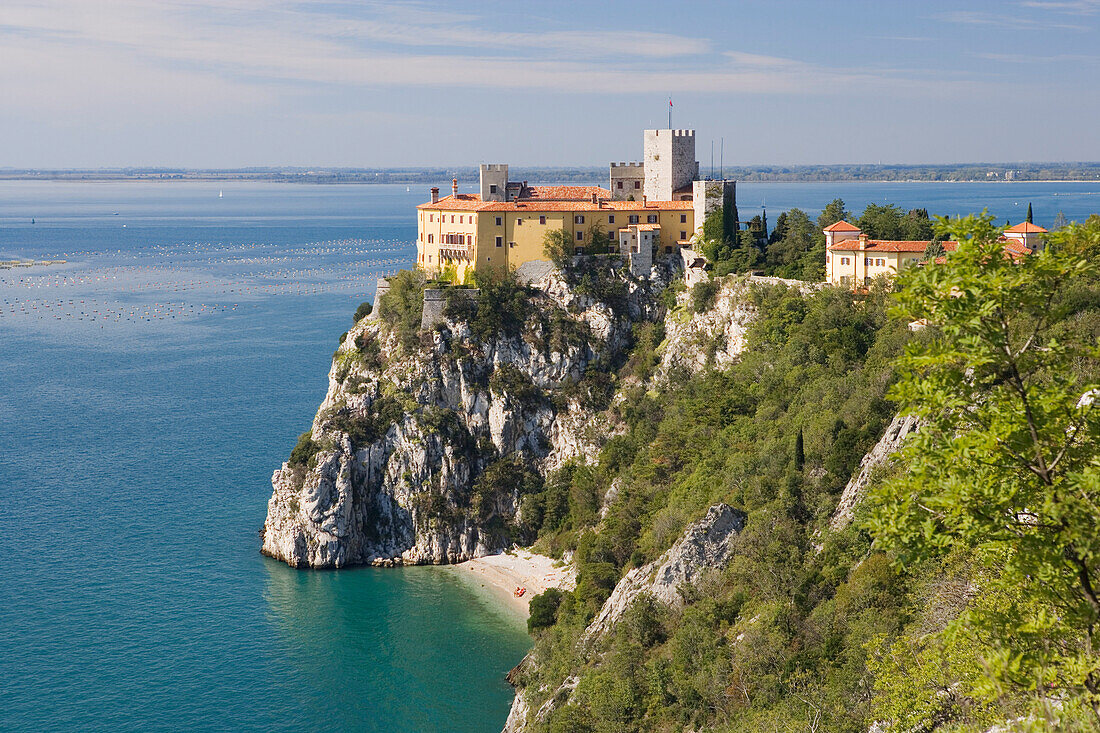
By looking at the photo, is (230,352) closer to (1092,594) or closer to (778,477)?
(778,477)

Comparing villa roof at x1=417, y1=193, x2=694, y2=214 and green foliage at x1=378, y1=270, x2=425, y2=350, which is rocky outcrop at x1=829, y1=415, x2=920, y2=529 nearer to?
villa roof at x1=417, y1=193, x2=694, y2=214

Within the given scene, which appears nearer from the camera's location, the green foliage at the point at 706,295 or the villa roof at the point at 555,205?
the green foliage at the point at 706,295

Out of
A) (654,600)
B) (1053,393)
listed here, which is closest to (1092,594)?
(1053,393)

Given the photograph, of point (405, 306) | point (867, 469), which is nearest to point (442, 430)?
point (405, 306)

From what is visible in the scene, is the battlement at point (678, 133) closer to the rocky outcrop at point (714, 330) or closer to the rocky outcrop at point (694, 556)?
the rocky outcrop at point (714, 330)

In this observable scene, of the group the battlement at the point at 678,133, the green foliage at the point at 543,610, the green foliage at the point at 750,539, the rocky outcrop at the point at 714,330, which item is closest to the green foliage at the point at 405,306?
the green foliage at the point at 750,539

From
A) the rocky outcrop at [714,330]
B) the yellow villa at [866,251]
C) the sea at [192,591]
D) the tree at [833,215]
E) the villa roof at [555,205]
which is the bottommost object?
the sea at [192,591]

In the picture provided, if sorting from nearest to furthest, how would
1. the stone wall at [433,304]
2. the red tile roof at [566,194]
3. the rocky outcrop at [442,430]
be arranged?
the rocky outcrop at [442,430], the stone wall at [433,304], the red tile roof at [566,194]
